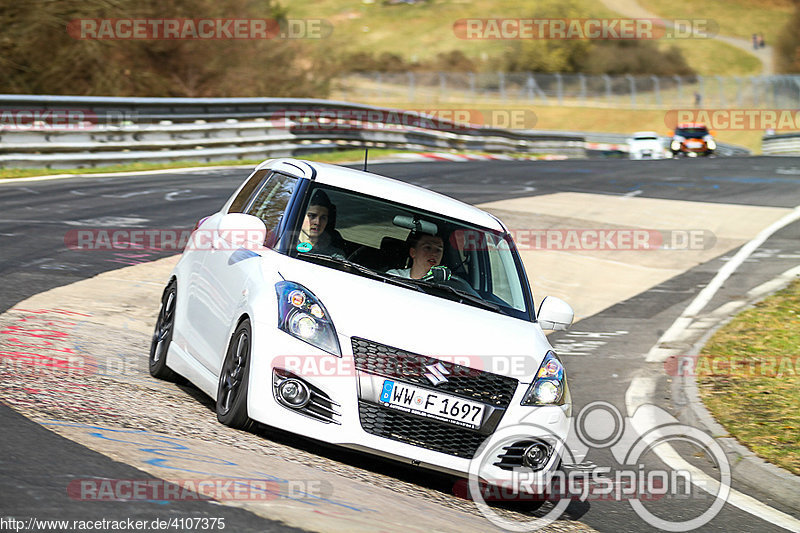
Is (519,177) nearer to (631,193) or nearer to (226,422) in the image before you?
(631,193)

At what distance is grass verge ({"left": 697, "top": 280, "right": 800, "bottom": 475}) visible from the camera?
8180 mm

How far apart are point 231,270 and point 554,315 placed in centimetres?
205

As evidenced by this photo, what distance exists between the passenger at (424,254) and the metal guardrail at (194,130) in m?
13.9

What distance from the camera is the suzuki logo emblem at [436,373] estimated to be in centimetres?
574

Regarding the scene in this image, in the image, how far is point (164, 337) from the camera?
762 centimetres

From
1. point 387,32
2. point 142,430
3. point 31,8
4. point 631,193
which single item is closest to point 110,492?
point 142,430

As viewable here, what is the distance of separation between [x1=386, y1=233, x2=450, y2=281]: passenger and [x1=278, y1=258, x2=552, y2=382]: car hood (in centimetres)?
55

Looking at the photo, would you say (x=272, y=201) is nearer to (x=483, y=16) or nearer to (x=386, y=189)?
(x=386, y=189)

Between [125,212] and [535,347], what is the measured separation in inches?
422

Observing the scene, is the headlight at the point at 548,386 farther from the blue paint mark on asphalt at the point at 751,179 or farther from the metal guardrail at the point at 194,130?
the blue paint mark on asphalt at the point at 751,179

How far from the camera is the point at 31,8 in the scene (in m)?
25.3

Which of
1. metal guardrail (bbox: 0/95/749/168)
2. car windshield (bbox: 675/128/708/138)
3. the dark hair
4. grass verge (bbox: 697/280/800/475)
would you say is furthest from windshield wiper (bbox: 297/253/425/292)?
car windshield (bbox: 675/128/708/138)

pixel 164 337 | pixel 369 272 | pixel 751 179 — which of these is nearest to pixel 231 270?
pixel 369 272

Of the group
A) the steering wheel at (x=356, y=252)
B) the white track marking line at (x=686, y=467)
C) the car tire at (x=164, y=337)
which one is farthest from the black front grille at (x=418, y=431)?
the car tire at (x=164, y=337)
